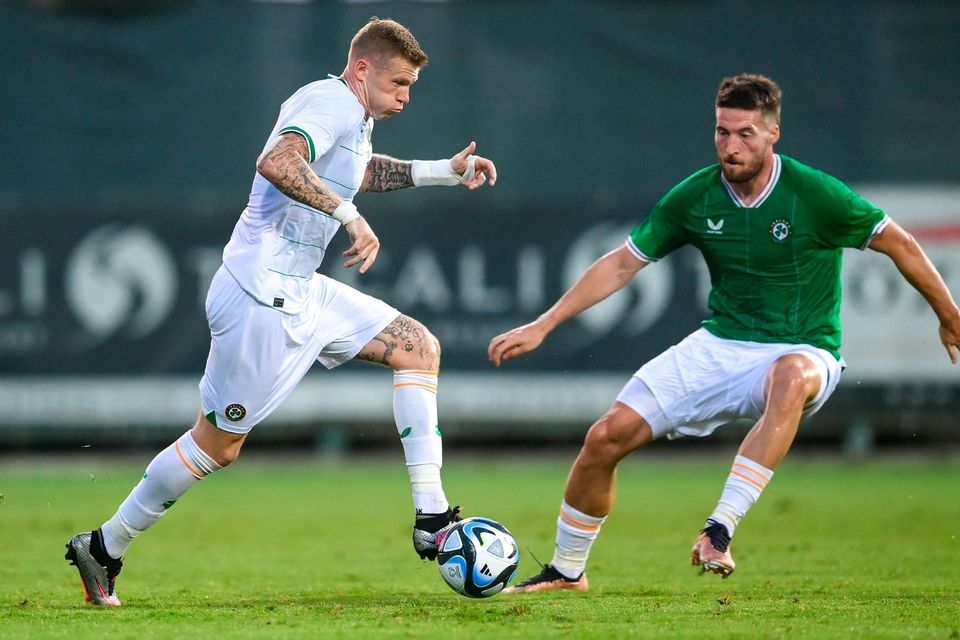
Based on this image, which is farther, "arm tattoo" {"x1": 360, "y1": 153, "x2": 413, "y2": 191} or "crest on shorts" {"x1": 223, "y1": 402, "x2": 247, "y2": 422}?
"arm tattoo" {"x1": 360, "y1": 153, "x2": 413, "y2": 191}

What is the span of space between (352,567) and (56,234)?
25.7 ft

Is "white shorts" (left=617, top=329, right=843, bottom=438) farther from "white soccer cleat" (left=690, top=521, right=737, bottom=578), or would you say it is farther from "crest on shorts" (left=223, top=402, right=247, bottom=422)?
"crest on shorts" (left=223, top=402, right=247, bottom=422)

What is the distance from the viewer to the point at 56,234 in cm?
1411

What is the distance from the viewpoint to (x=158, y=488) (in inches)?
239

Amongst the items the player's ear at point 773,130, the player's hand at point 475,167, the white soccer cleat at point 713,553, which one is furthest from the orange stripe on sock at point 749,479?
the player's hand at point 475,167

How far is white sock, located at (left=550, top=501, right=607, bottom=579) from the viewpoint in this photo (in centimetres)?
658

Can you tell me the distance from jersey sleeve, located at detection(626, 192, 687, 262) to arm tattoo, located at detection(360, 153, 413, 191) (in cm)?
114

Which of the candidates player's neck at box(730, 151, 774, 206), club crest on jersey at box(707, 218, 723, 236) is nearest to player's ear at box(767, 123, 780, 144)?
player's neck at box(730, 151, 774, 206)

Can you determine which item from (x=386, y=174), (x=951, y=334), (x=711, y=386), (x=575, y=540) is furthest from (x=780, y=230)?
(x=386, y=174)

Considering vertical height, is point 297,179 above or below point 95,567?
above

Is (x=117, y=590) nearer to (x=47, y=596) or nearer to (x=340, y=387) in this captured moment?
(x=47, y=596)

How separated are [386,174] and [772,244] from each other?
1887mm

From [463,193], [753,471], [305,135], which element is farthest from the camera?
[463,193]

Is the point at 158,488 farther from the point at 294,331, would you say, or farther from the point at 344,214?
the point at 344,214
